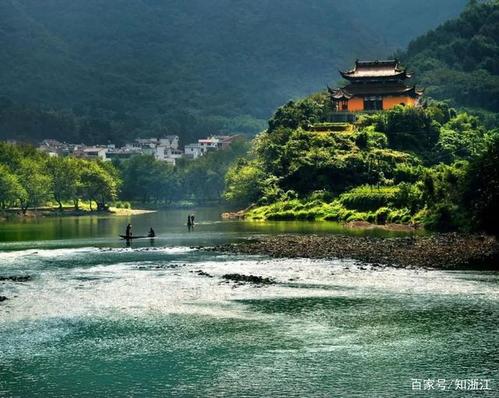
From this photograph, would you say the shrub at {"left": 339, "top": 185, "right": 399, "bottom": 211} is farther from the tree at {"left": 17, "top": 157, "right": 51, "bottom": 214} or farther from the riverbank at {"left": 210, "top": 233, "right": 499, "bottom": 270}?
the tree at {"left": 17, "top": 157, "right": 51, "bottom": 214}

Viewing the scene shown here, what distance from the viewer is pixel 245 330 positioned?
4606 cm

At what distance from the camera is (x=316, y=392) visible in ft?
116

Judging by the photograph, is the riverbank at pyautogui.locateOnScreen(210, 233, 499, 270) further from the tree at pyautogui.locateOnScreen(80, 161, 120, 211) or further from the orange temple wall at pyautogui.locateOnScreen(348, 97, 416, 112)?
the tree at pyautogui.locateOnScreen(80, 161, 120, 211)

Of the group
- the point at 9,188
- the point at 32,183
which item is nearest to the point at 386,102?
the point at 32,183

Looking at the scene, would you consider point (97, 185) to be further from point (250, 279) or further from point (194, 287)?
point (194, 287)

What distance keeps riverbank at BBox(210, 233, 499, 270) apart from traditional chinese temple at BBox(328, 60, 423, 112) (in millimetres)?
64603

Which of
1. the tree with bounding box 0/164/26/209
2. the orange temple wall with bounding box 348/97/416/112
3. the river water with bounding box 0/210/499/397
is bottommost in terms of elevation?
the river water with bounding box 0/210/499/397

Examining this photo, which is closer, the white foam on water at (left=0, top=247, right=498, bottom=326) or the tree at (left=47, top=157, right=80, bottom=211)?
the white foam on water at (left=0, top=247, right=498, bottom=326)

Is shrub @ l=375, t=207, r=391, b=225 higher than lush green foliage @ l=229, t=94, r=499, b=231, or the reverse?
lush green foliage @ l=229, t=94, r=499, b=231

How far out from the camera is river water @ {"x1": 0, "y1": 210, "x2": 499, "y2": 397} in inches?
1458

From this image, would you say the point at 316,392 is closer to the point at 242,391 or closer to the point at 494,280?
the point at 242,391

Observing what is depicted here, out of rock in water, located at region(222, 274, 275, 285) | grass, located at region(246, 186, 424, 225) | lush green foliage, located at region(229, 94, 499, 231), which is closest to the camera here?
rock in water, located at region(222, 274, 275, 285)

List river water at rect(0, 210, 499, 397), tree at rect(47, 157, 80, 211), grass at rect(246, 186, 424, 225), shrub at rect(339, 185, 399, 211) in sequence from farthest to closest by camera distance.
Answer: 1. tree at rect(47, 157, 80, 211)
2. shrub at rect(339, 185, 399, 211)
3. grass at rect(246, 186, 424, 225)
4. river water at rect(0, 210, 499, 397)

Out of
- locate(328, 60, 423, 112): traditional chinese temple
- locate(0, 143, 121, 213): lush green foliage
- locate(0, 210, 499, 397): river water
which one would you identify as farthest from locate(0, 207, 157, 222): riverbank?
locate(0, 210, 499, 397): river water
